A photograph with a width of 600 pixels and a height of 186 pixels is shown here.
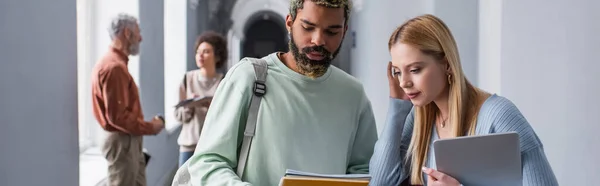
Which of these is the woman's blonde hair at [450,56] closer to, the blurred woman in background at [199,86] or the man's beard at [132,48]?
the man's beard at [132,48]

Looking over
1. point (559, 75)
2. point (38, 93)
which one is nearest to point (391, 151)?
point (559, 75)

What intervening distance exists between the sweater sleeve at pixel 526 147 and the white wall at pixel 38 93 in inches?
69.7

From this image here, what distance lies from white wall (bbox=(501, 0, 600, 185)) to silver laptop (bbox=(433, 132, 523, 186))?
3.29 ft

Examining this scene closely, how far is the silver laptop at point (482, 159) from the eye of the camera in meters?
1.52

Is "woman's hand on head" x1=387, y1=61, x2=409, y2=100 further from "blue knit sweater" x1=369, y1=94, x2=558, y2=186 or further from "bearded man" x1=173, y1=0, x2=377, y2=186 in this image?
"bearded man" x1=173, y1=0, x2=377, y2=186

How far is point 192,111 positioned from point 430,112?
124 inches

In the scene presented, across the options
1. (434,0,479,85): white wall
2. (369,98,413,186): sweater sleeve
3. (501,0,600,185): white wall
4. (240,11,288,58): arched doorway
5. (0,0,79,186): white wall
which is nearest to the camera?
(369,98,413,186): sweater sleeve

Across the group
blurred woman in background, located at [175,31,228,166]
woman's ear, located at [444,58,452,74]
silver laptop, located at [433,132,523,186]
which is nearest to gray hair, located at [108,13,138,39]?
blurred woman in background, located at [175,31,228,166]

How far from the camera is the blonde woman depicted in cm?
163

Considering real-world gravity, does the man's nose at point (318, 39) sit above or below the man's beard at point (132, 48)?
below

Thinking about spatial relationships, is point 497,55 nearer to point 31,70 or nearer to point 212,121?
point 212,121

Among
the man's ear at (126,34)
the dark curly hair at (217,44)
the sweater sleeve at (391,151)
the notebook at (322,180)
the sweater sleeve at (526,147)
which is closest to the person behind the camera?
the notebook at (322,180)

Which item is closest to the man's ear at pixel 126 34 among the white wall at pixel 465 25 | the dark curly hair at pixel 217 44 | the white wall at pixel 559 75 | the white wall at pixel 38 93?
the dark curly hair at pixel 217 44

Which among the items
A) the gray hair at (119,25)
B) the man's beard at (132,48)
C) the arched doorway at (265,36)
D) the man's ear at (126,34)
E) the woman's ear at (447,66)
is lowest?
the woman's ear at (447,66)
